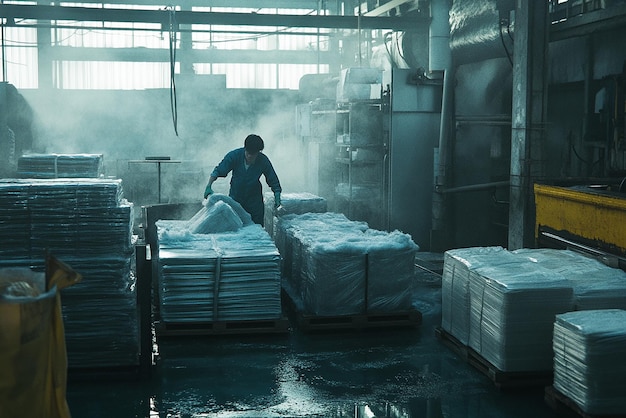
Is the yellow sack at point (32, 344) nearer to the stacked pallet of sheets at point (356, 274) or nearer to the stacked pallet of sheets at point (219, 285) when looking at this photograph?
the stacked pallet of sheets at point (219, 285)

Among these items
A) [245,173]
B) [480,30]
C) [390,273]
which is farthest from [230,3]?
[390,273]

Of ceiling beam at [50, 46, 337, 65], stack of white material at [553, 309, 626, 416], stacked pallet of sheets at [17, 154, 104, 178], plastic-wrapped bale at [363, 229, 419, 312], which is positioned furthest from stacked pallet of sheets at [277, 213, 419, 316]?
ceiling beam at [50, 46, 337, 65]

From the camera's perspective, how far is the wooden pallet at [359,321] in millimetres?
7094

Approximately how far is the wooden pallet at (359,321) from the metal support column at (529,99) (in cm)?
254

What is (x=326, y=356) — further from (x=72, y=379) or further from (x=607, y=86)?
(x=607, y=86)

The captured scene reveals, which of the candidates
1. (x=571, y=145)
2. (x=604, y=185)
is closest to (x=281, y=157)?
(x=571, y=145)

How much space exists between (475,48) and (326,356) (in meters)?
6.40

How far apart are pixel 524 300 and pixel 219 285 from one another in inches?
107

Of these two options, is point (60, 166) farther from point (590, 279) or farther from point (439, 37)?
point (590, 279)

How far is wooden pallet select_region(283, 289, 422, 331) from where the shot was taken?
709 cm

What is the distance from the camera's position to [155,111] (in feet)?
62.3

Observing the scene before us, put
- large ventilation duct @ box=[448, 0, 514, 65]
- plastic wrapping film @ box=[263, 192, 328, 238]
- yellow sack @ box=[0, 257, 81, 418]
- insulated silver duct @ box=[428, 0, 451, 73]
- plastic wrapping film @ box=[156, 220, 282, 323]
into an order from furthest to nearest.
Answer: insulated silver duct @ box=[428, 0, 451, 73] < large ventilation duct @ box=[448, 0, 514, 65] < plastic wrapping film @ box=[263, 192, 328, 238] < plastic wrapping film @ box=[156, 220, 282, 323] < yellow sack @ box=[0, 257, 81, 418]

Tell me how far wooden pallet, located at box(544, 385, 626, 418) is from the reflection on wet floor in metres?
0.07

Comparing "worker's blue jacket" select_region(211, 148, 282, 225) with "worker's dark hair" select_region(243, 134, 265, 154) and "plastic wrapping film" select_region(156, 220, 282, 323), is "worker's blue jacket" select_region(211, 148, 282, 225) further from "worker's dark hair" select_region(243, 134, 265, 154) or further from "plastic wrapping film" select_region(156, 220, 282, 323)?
"plastic wrapping film" select_region(156, 220, 282, 323)
